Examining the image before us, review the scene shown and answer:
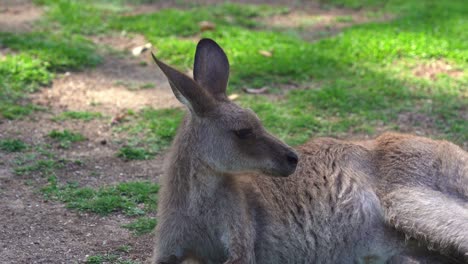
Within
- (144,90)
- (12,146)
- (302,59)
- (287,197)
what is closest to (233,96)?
(144,90)

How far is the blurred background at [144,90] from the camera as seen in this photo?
19.4 feet

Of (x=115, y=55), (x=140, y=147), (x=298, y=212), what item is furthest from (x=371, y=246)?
(x=115, y=55)

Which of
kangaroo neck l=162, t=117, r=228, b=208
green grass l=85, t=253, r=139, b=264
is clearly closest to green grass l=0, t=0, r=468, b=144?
green grass l=85, t=253, r=139, b=264

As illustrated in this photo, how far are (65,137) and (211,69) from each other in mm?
2541

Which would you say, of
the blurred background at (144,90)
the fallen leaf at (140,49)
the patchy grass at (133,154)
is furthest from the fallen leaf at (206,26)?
the patchy grass at (133,154)

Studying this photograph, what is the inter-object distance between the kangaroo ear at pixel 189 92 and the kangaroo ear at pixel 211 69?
0.69 feet

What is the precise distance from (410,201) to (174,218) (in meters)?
1.41

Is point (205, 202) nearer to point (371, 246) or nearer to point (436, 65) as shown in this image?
point (371, 246)

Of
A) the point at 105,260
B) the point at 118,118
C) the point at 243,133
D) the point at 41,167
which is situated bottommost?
the point at 105,260

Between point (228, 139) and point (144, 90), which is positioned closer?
point (228, 139)

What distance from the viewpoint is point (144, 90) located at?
8305 mm

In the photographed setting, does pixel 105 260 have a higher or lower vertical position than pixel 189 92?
lower

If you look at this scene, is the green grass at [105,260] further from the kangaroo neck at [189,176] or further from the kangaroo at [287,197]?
the kangaroo neck at [189,176]

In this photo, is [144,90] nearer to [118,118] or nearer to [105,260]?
[118,118]
